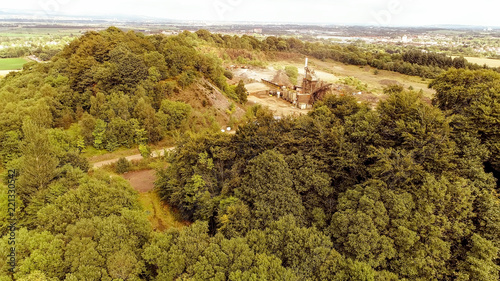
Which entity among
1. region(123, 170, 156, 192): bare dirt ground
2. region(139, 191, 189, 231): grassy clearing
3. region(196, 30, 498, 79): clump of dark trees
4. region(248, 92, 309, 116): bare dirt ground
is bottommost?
region(139, 191, 189, 231): grassy clearing

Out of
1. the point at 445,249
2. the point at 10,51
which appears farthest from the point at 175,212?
the point at 10,51

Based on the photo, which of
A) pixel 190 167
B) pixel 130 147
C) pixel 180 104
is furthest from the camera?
pixel 180 104

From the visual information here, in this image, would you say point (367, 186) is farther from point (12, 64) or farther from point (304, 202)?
point (12, 64)

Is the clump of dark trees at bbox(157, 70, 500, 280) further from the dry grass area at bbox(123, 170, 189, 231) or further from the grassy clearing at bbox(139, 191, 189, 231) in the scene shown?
the dry grass area at bbox(123, 170, 189, 231)

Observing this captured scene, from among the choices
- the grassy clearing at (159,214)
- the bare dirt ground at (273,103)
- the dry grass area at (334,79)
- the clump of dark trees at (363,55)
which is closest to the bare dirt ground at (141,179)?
the grassy clearing at (159,214)

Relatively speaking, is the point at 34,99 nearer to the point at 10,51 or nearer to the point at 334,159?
the point at 334,159

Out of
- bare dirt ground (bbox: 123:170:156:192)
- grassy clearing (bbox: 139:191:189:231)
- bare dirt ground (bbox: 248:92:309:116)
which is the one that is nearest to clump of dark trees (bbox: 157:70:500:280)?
grassy clearing (bbox: 139:191:189:231)

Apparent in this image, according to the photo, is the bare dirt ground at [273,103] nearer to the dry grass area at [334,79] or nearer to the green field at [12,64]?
the dry grass area at [334,79]
